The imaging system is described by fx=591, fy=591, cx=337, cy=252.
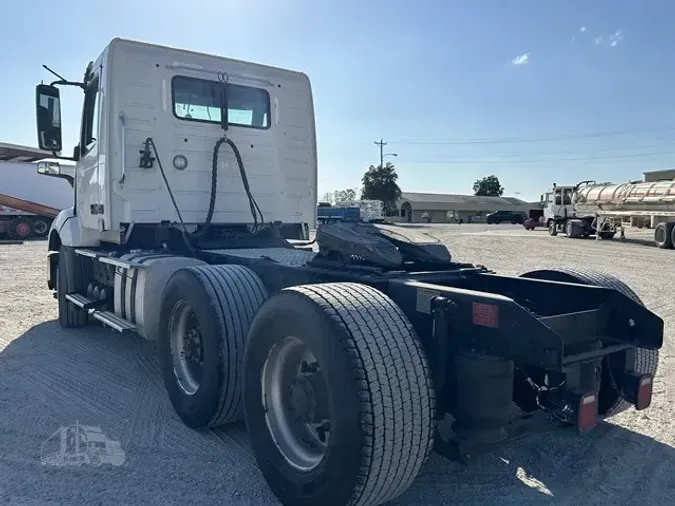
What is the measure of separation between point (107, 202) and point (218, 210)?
3.69ft

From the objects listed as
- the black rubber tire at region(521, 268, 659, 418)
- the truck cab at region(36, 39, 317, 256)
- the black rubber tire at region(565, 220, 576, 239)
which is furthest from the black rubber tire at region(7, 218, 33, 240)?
the black rubber tire at region(521, 268, 659, 418)

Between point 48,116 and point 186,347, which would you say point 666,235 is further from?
point 186,347

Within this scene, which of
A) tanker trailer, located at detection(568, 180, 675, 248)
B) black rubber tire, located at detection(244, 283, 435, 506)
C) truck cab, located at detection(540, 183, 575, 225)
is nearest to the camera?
black rubber tire, located at detection(244, 283, 435, 506)

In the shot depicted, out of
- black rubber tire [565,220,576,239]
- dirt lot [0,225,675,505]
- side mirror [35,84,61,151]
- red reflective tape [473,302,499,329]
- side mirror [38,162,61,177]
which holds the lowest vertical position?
dirt lot [0,225,675,505]

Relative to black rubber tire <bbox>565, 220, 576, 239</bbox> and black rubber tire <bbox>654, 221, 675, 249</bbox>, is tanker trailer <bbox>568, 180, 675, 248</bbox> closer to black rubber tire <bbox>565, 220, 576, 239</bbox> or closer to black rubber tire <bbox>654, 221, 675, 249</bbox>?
black rubber tire <bbox>654, 221, 675, 249</bbox>

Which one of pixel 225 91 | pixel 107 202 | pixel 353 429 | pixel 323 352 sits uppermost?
pixel 225 91

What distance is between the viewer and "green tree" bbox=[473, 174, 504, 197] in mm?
117000

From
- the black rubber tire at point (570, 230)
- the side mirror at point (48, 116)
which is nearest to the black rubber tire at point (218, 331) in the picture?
the side mirror at point (48, 116)

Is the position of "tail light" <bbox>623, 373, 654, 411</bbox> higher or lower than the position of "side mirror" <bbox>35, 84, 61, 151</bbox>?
lower

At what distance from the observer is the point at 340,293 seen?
2.96 m

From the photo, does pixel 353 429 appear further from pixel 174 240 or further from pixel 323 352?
pixel 174 240

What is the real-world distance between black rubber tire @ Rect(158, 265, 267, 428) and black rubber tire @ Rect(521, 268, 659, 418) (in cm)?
198

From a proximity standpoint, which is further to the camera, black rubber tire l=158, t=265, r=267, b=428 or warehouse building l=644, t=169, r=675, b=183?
warehouse building l=644, t=169, r=675, b=183

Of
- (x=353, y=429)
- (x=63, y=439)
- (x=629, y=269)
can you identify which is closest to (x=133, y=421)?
(x=63, y=439)
